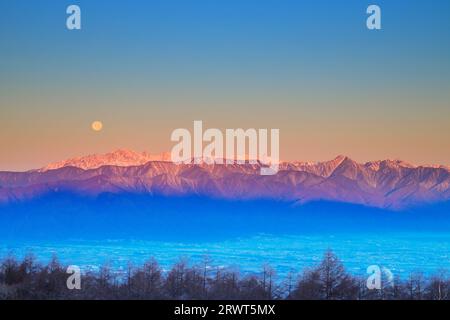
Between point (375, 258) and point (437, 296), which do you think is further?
point (375, 258)

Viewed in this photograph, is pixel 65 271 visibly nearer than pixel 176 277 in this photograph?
Yes

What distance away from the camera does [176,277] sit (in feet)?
135

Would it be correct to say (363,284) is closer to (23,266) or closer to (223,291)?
(223,291)

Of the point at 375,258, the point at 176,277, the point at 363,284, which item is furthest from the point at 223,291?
the point at 375,258

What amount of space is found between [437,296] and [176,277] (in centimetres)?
1771

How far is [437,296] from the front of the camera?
4119cm
